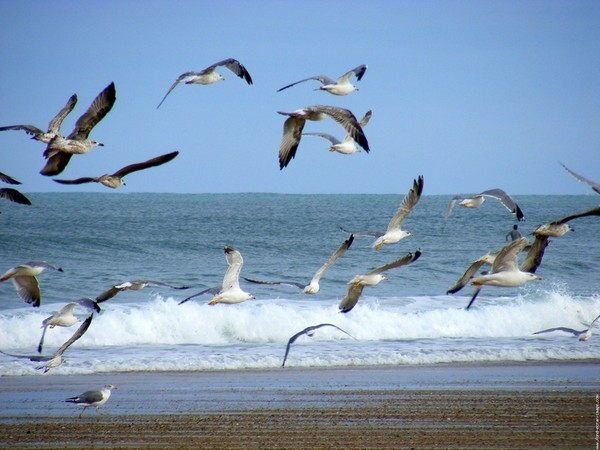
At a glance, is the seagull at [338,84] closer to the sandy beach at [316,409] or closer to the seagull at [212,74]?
the seagull at [212,74]

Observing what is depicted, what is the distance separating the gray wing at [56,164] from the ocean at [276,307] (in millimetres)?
3396

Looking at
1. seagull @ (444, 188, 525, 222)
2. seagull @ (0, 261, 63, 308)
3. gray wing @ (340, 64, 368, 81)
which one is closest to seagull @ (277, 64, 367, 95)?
gray wing @ (340, 64, 368, 81)

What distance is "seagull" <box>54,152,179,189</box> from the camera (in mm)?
9539

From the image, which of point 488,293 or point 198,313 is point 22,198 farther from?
point 488,293

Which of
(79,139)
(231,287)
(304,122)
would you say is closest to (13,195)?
(79,139)

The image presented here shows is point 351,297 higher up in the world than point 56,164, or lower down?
lower down

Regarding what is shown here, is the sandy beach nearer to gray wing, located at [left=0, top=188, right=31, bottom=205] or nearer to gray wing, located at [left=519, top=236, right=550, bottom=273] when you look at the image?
gray wing, located at [left=519, top=236, right=550, bottom=273]

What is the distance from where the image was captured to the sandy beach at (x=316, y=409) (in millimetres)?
8922

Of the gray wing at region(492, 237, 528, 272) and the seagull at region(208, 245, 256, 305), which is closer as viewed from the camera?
the gray wing at region(492, 237, 528, 272)

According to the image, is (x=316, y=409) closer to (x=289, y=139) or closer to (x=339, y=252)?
(x=339, y=252)

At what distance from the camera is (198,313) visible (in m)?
18.4

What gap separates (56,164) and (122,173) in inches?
30.4

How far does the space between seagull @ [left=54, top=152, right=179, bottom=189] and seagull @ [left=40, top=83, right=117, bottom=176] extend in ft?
1.52

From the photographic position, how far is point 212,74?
12.5m
